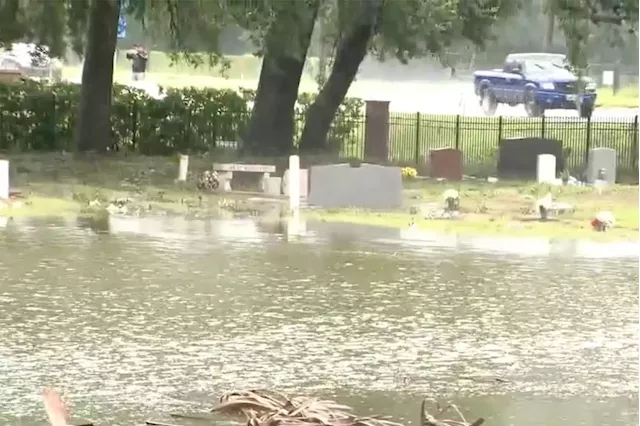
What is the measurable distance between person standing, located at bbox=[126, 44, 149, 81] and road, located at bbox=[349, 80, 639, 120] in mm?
7175

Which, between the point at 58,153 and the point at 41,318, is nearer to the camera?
the point at 41,318

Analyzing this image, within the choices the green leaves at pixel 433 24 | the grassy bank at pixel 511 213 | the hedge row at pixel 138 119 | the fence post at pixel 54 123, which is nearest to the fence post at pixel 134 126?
the hedge row at pixel 138 119

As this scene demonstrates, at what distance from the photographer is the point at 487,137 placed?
3497 cm

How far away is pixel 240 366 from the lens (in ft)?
32.7

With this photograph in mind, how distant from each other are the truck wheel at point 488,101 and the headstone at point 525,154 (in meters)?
18.2

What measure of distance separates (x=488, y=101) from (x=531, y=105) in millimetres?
1702

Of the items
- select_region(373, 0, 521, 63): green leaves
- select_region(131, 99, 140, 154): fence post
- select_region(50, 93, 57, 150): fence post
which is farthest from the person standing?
select_region(50, 93, 57, 150): fence post

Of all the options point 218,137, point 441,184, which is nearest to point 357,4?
point 441,184

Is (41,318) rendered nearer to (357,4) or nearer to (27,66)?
(357,4)

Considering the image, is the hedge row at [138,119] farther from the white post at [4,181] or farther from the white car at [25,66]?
the white car at [25,66]

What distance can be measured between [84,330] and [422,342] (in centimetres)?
277

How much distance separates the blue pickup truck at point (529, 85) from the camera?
46.1m

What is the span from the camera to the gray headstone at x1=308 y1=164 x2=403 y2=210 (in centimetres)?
2139

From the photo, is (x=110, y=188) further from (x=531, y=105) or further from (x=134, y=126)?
(x=531, y=105)
